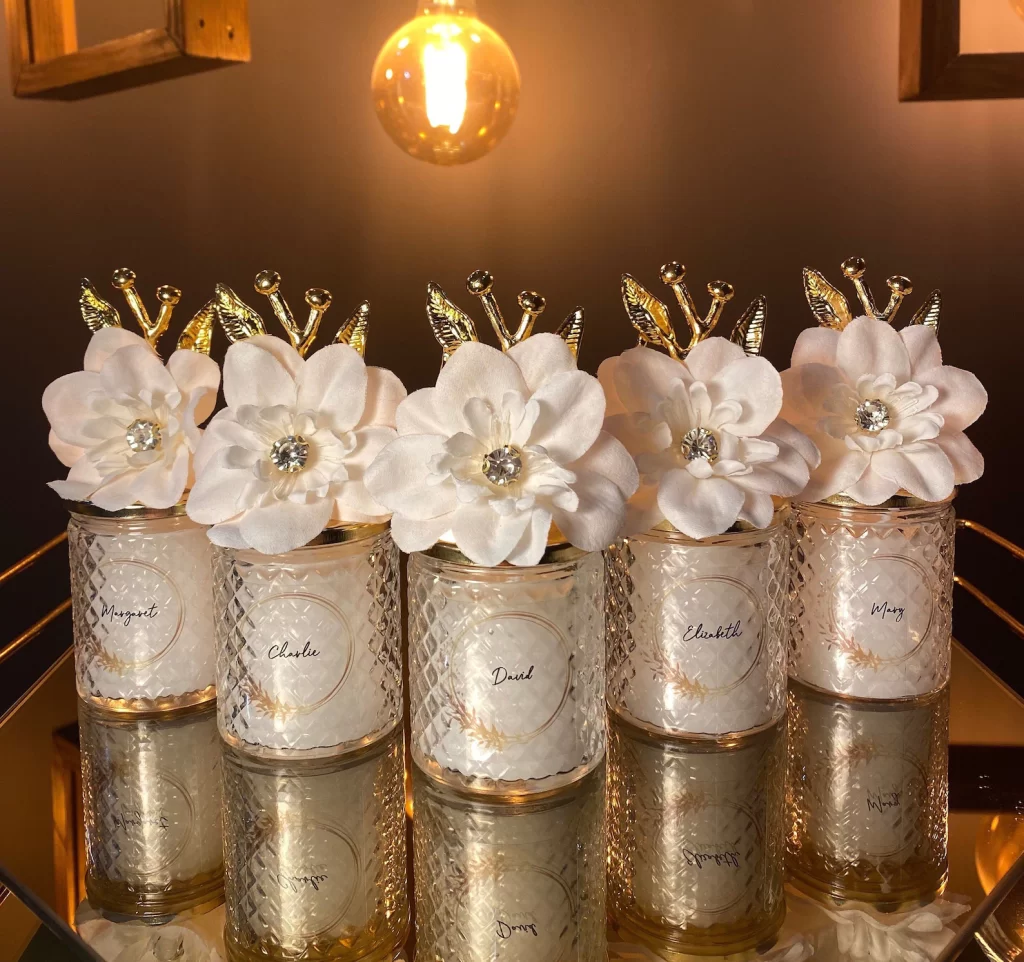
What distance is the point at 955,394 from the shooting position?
62cm

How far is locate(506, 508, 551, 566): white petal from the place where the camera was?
1.55 ft

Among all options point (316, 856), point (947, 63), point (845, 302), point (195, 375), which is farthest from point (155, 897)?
point (947, 63)

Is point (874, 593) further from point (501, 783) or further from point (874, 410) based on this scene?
point (501, 783)

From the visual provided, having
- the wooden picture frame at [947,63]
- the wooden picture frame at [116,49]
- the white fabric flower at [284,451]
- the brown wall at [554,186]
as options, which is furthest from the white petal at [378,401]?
the brown wall at [554,186]

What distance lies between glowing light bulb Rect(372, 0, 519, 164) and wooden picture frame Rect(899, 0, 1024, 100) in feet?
1.52

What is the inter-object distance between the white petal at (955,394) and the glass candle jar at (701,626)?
0.41ft

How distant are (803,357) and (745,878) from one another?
0.29 metres

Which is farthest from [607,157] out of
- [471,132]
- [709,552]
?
[709,552]

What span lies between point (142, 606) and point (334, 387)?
193 millimetres

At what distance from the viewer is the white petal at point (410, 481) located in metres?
0.49

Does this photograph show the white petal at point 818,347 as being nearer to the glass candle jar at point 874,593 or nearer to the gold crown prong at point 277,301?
the glass candle jar at point 874,593

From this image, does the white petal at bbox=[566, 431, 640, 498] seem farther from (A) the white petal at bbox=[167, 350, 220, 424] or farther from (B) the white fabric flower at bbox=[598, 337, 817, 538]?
(A) the white petal at bbox=[167, 350, 220, 424]

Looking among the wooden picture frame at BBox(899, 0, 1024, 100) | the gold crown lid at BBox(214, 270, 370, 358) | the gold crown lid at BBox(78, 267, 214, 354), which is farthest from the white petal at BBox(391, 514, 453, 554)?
the wooden picture frame at BBox(899, 0, 1024, 100)

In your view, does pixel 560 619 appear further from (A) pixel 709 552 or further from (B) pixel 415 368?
(B) pixel 415 368
